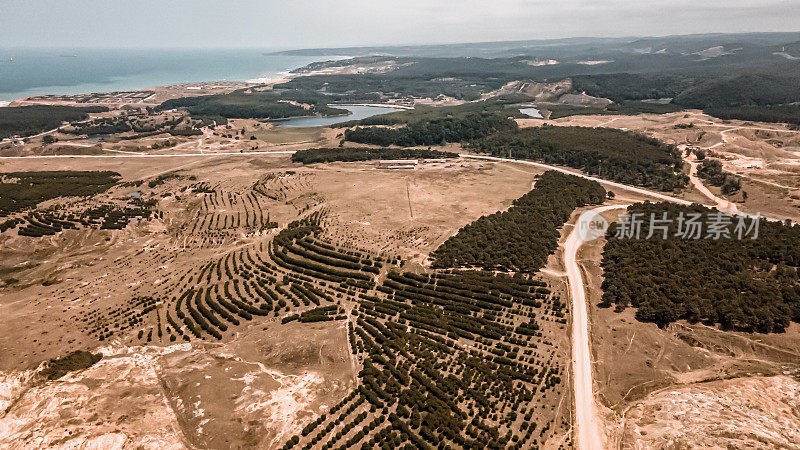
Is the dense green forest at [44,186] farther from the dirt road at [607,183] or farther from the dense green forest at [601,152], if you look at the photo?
the dense green forest at [601,152]

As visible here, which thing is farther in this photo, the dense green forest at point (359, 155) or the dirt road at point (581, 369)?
the dense green forest at point (359, 155)

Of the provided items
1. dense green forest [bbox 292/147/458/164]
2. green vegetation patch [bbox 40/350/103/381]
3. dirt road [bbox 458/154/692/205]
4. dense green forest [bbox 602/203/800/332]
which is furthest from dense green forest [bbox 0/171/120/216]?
dense green forest [bbox 602/203/800/332]

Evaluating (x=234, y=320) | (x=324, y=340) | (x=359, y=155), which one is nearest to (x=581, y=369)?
(x=324, y=340)

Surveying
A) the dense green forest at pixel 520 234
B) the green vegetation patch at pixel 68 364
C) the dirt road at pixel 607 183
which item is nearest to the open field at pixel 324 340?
the green vegetation patch at pixel 68 364

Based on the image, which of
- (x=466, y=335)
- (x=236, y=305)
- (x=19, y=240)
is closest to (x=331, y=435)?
(x=466, y=335)

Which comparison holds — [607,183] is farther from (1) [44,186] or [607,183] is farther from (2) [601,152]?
(1) [44,186]

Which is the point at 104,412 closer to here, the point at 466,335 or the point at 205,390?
the point at 205,390

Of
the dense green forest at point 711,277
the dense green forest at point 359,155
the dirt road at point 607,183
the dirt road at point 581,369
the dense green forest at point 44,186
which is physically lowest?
the dirt road at point 581,369
